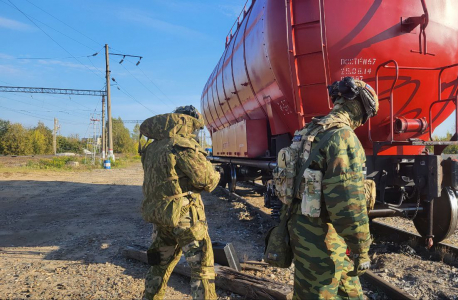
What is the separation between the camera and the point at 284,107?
464cm

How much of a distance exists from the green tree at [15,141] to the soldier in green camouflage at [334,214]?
57.2 meters

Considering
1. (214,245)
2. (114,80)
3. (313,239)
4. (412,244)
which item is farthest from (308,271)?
(114,80)

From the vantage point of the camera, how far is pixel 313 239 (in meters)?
2.00

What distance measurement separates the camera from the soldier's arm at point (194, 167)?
2680mm

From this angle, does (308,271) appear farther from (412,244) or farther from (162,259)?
(412,244)

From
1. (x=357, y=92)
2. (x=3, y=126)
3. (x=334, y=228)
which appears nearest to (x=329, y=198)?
(x=334, y=228)

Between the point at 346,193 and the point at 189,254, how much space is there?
57.6 inches

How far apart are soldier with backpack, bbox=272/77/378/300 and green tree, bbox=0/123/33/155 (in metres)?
57.1

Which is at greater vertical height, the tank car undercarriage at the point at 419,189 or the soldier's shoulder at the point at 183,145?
A: the soldier's shoulder at the point at 183,145

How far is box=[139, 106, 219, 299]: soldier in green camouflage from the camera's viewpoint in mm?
2662

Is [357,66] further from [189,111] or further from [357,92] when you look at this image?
[189,111]

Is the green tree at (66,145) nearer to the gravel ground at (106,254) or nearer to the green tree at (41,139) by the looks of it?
the green tree at (41,139)

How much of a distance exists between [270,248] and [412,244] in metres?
3.63

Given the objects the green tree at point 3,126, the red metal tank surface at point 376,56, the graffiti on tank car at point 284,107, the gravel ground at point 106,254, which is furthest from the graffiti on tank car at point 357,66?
the green tree at point 3,126
